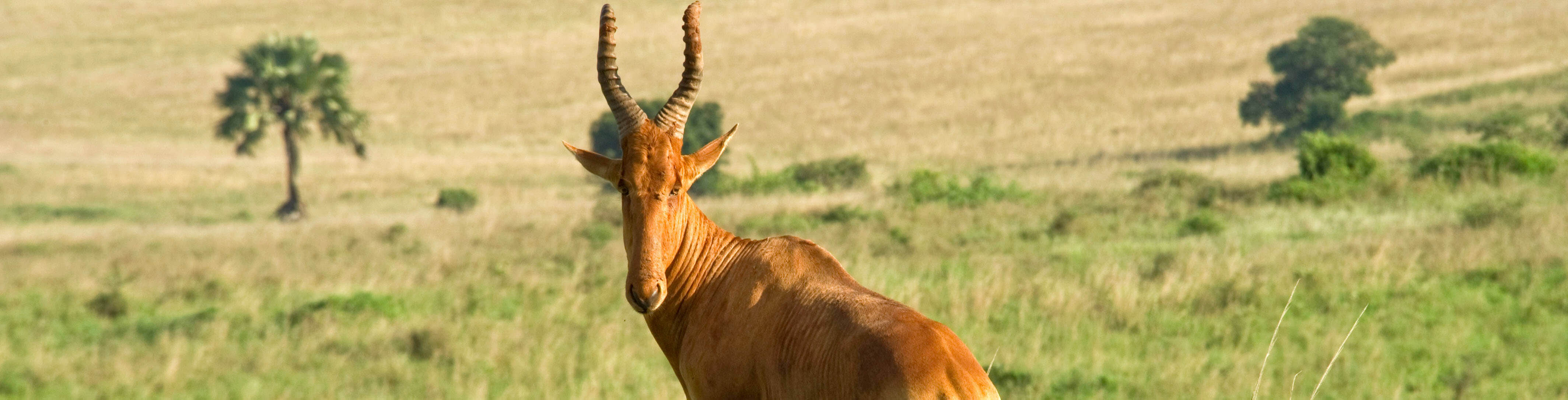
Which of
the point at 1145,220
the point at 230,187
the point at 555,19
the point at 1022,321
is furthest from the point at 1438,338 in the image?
the point at 555,19

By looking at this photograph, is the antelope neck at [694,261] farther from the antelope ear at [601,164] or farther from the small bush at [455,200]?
the small bush at [455,200]

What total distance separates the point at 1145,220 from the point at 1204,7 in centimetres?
8900

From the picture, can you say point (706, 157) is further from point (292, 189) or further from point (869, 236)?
point (292, 189)

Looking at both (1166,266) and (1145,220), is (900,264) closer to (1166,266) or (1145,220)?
(1166,266)

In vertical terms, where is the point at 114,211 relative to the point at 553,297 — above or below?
below

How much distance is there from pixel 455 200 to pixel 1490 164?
35.2 m

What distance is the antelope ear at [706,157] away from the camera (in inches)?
220

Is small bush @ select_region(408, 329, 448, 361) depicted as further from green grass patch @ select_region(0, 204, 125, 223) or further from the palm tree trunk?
green grass patch @ select_region(0, 204, 125, 223)

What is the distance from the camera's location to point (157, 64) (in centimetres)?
10194

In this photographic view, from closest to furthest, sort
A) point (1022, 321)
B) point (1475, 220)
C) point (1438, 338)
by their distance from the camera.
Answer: point (1438, 338), point (1022, 321), point (1475, 220)

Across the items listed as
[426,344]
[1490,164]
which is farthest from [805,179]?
[426,344]

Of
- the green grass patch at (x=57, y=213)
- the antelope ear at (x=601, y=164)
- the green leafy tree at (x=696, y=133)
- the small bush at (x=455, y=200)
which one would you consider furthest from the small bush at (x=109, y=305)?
the green grass patch at (x=57, y=213)

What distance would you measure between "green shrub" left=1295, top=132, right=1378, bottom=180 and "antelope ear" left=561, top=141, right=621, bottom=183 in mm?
24983

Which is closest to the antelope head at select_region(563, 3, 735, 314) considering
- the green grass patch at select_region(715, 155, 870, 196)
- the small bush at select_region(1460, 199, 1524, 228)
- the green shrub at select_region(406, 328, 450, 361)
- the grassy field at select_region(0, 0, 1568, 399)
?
the grassy field at select_region(0, 0, 1568, 399)
